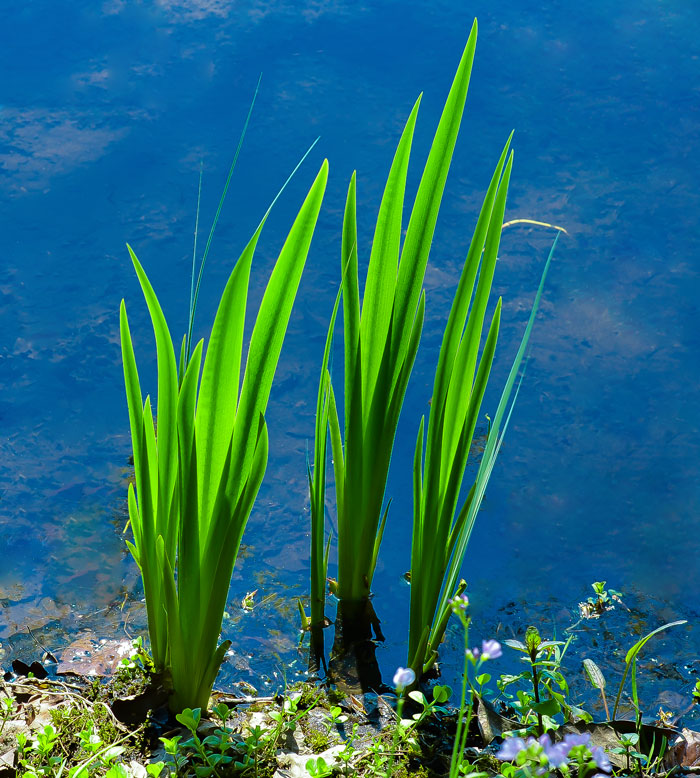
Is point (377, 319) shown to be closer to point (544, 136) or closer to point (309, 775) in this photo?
point (309, 775)

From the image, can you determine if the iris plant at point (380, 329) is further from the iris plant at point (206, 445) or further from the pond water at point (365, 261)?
the pond water at point (365, 261)

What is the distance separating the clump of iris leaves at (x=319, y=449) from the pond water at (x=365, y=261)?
0.89ft

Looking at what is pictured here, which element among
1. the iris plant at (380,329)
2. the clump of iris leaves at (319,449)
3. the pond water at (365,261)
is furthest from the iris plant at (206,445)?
the pond water at (365,261)

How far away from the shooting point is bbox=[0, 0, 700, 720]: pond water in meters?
1.56

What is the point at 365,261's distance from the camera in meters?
2.32

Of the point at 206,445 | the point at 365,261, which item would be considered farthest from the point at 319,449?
the point at 365,261

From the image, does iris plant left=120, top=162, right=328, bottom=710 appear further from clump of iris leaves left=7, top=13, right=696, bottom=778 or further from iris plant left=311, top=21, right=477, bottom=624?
iris plant left=311, top=21, right=477, bottom=624

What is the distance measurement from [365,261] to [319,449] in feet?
4.15

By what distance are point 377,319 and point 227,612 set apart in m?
0.65

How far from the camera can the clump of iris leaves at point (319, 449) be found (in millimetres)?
988

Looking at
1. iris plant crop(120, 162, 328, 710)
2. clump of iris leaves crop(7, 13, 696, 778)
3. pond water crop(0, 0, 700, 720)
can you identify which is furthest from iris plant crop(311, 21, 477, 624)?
pond water crop(0, 0, 700, 720)

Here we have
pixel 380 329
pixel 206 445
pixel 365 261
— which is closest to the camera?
pixel 206 445

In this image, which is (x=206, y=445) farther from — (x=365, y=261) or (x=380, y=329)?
(x=365, y=261)

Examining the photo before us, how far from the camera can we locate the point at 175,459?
103 cm
